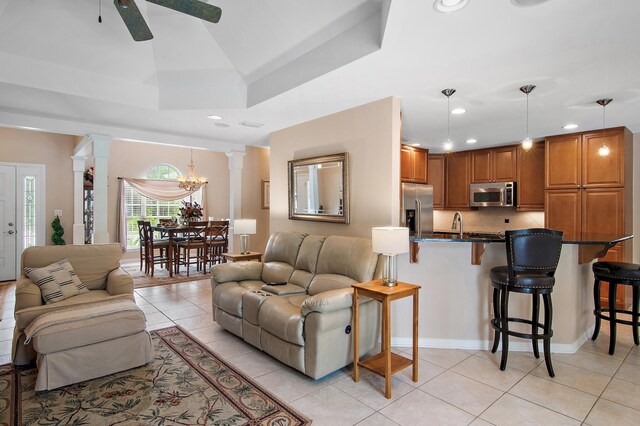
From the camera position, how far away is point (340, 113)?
3973 mm

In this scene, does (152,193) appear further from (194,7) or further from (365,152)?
(194,7)

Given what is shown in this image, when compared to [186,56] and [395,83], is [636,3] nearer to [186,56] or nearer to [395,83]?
[395,83]

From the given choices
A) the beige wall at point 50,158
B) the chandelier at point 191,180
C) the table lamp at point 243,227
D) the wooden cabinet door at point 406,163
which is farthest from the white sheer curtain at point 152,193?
the wooden cabinet door at point 406,163

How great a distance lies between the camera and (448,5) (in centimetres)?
192

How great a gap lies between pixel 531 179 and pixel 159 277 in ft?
21.7

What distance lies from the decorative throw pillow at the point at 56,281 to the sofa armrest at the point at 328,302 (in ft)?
7.89

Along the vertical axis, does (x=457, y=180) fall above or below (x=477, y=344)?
above

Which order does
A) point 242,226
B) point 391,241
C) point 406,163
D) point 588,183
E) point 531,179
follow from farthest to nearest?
point 406,163 → point 531,179 → point 242,226 → point 588,183 → point 391,241

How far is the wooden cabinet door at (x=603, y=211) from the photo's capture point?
4.51 meters

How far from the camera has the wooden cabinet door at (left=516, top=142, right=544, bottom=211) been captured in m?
5.38

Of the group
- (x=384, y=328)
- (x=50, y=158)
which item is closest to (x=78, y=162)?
(x=50, y=158)

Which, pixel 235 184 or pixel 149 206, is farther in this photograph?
pixel 149 206

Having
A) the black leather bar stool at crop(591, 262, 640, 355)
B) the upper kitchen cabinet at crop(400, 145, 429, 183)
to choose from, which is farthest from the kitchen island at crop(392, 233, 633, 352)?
the upper kitchen cabinet at crop(400, 145, 429, 183)

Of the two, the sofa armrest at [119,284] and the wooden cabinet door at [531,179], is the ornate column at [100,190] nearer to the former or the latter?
the sofa armrest at [119,284]
